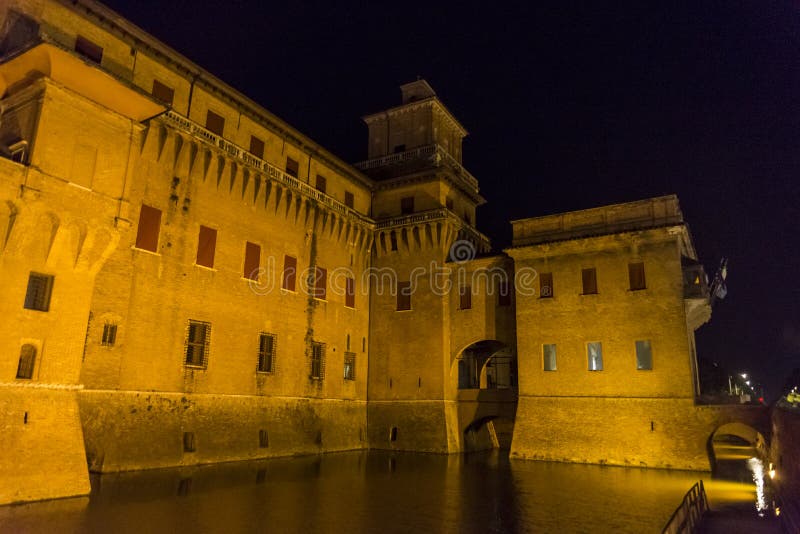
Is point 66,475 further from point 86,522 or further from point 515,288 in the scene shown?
point 515,288

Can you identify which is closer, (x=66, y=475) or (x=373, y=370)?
(x=66, y=475)

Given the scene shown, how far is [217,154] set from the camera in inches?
878

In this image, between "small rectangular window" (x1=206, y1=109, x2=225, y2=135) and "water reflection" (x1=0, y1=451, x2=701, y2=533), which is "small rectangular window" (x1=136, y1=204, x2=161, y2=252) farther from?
"water reflection" (x1=0, y1=451, x2=701, y2=533)

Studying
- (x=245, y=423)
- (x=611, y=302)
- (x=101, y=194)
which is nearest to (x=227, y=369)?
(x=245, y=423)

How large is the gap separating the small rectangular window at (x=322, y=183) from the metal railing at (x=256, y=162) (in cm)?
85

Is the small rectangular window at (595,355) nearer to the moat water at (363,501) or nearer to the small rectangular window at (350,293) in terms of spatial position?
the moat water at (363,501)

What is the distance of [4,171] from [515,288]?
21524 mm

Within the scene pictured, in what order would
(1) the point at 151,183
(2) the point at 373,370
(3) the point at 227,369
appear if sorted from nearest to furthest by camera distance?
(1) the point at 151,183
(3) the point at 227,369
(2) the point at 373,370

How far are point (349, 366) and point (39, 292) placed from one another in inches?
692

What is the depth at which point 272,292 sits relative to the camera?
81.2ft

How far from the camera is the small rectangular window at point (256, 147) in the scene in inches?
977

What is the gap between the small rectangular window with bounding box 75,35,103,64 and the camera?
58.9ft

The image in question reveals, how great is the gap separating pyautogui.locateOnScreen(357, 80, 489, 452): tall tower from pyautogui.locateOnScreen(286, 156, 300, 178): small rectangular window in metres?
6.49

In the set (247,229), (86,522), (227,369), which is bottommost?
(86,522)
